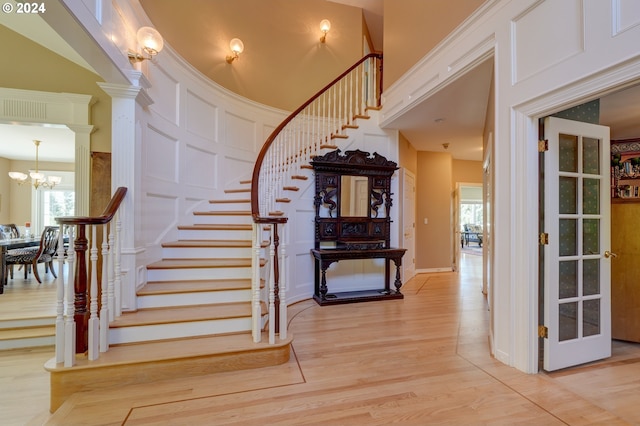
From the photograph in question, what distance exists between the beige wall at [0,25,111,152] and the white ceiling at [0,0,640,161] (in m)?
0.13

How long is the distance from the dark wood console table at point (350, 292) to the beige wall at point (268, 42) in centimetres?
288

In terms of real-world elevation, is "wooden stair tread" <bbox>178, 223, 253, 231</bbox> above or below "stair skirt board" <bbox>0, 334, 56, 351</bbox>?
above

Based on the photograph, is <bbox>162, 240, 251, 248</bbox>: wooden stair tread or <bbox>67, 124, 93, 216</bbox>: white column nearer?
<bbox>67, 124, 93, 216</bbox>: white column

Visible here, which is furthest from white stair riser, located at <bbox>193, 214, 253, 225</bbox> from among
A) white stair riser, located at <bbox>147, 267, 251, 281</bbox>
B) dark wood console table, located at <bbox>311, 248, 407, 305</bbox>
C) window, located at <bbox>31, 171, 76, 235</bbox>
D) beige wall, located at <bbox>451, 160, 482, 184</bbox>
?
window, located at <bbox>31, 171, 76, 235</bbox>

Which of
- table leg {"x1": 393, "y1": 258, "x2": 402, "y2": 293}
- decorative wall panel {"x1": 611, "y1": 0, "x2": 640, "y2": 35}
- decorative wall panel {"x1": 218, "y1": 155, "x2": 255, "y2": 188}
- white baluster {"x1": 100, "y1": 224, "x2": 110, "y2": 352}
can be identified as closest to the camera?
decorative wall panel {"x1": 611, "y1": 0, "x2": 640, "y2": 35}

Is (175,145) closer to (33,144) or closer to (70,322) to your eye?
(70,322)

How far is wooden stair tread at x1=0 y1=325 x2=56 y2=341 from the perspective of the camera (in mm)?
2801

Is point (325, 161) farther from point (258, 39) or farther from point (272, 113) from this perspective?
point (258, 39)

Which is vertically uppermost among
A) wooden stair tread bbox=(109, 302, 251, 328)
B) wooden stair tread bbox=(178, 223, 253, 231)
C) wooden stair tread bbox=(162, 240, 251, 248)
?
wooden stair tread bbox=(178, 223, 253, 231)

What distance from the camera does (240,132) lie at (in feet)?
14.9

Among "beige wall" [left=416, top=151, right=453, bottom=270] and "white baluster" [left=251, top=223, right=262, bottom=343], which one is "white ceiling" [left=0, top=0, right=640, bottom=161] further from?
"white baluster" [left=251, top=223, right=262, bottom=343]

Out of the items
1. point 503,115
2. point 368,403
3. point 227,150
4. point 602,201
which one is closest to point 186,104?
point 227,150

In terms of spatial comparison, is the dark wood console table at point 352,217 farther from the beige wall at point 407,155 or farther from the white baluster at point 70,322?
the white baluster at point 70,322

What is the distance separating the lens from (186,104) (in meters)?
3.54
